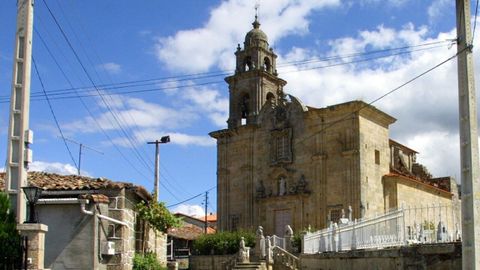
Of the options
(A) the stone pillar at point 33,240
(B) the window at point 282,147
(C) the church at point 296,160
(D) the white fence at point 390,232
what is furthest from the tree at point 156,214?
(B) the window at point 282,147

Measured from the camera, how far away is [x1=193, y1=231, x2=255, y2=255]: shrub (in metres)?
39.2

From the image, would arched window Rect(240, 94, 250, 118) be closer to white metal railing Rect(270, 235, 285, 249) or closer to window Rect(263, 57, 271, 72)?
window Rect(263, 57, 271, 72)

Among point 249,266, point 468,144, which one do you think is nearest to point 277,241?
point 249,266

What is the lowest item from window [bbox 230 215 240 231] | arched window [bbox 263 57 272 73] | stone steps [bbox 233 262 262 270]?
stone steps [bbox 233 262 262 270]

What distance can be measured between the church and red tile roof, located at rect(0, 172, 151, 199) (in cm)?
2134

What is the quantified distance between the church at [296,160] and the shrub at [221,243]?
4230mm

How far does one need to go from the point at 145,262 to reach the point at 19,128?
21.4 ft

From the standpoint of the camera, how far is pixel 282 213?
42.9 metres

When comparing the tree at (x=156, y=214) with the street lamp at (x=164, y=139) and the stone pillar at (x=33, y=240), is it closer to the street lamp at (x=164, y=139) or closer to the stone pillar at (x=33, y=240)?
the stone pillar at (x=33, y=240)

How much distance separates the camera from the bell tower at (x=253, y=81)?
4575 cm

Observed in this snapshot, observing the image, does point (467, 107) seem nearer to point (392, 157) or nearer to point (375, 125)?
point (375, 125)

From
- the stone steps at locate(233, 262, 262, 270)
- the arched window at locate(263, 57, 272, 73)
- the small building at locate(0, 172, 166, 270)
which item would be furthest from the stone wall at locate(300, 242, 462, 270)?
the arched window at locate(263, 57, 272, 73)

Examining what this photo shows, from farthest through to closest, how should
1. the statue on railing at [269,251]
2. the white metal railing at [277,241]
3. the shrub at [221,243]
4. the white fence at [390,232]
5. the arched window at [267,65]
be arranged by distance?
the arched window at [267,65], the shrub at [221,243], the white metal railing at [277,241], the statue on railing at [269,251], the white fence at [390,232]

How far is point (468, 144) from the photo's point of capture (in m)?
12.6
